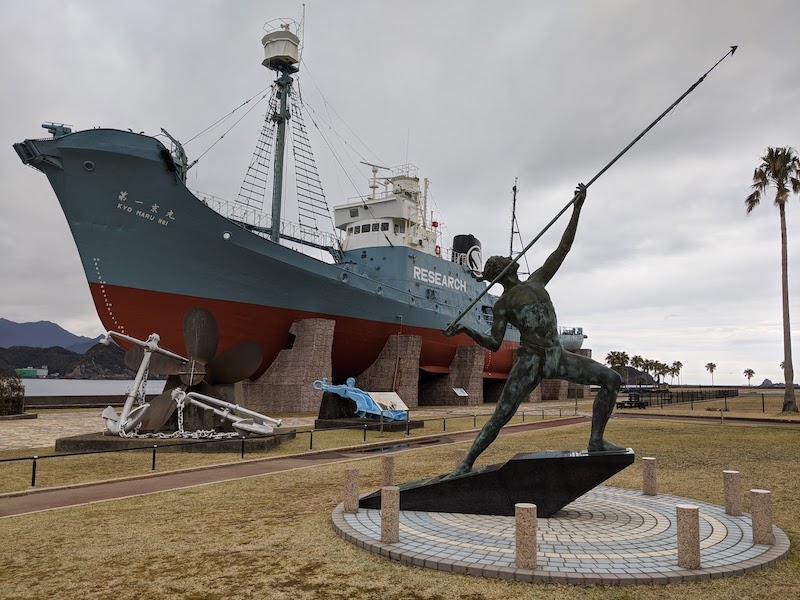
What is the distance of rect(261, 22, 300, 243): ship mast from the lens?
29953mm

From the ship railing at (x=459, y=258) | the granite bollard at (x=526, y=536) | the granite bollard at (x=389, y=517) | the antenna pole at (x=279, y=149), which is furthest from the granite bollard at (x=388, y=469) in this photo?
the ship railing at (x=459, y=258)

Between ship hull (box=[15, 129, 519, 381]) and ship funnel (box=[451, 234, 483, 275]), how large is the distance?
16.5 m

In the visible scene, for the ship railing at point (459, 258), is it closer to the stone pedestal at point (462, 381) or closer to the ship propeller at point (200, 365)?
the stone pedestal at point (462, 381)

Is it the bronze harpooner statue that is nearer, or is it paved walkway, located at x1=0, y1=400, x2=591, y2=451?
the bronze harpooner statue

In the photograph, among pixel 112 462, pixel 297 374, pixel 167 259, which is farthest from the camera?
pixel 297 374

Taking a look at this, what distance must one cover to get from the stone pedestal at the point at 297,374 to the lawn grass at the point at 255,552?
52.3ft

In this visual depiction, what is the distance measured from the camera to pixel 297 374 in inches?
1081

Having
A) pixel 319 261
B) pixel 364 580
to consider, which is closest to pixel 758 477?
pixel 364 580

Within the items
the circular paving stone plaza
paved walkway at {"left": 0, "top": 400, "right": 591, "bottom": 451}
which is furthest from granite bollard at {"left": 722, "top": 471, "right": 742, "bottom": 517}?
paved walkway at {"left": 0, "top": 400, "right": 591, "bottom": 451}

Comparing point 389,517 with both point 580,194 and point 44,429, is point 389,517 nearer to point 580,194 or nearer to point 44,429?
point 580,194

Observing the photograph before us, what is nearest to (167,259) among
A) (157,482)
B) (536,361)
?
(157,482)

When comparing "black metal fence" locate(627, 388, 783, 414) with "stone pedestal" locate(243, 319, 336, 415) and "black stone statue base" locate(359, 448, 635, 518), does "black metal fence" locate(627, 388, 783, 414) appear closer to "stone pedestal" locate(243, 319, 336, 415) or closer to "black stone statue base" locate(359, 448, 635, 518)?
"stone pedestal" locate(243, 319, 336, 415)

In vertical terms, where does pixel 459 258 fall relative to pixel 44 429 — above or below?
above

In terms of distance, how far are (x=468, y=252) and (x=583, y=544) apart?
41911 mm
